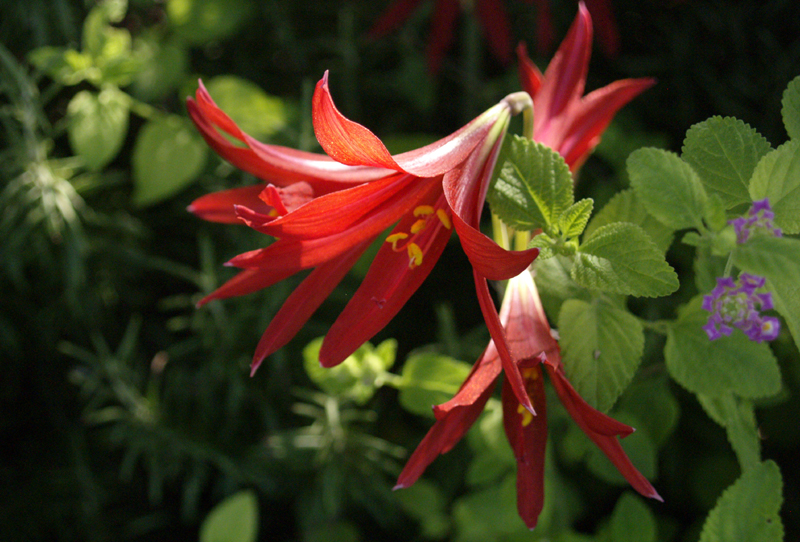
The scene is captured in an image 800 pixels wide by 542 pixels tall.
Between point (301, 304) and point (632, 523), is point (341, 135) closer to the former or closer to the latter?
point (301, 304)

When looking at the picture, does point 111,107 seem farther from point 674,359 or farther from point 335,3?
point 674,359

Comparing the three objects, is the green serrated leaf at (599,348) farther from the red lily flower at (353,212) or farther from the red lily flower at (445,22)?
the red lily flower at (445,22)

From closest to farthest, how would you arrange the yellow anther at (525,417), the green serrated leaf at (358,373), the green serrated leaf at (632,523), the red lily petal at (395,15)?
the yellow anther at (525,417), the green serrated leaf at (632,523), the green serrated leaf at (358,373), the red lily petal at (395,15)

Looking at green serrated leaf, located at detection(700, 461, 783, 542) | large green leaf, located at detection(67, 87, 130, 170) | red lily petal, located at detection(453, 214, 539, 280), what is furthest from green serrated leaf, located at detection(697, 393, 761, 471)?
large green leaf, located at detection(67, 87, 130, 170)

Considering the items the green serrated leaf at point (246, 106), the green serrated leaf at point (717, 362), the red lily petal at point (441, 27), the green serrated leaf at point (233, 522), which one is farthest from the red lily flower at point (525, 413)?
the red lily petal at point (441, 27)

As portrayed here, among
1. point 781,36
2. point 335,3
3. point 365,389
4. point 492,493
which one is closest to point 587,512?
point 492,493

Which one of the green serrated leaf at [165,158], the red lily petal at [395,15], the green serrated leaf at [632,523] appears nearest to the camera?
the green serrated leaf at [632,523]
